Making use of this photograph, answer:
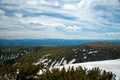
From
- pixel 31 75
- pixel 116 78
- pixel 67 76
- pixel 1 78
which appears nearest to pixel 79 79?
pixel 67 76

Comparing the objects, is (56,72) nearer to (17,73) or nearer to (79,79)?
(79,79)

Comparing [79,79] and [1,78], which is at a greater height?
[79,79]

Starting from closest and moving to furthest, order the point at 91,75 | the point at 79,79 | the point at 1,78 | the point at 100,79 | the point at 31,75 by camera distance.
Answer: the point at 79,79 → the point at 100,79 → the point at 91,75 → the point at 31,75 → the point at 1,78

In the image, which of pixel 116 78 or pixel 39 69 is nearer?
pixel 116 78

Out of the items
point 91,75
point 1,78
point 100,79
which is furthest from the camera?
point 1,78

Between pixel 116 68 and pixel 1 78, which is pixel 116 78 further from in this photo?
pixel 1 78

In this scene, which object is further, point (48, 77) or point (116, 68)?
point (116, 68)

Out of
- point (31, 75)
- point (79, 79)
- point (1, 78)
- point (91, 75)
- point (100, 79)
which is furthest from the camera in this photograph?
point (1, 78)

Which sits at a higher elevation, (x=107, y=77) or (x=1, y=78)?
(x=107, y=77)

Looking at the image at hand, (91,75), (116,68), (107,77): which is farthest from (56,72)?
(116,68)
